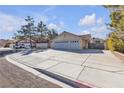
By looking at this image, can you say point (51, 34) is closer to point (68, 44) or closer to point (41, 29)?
point (41, 29)

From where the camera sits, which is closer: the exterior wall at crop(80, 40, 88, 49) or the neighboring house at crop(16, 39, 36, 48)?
the exterior wall at crop(80, 40, 88, 49)

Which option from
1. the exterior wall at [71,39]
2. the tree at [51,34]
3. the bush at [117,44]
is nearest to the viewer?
the bush at [117,44]

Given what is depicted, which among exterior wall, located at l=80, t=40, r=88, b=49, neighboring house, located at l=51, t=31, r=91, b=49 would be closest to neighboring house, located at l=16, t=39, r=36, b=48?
neighboring house, located at l=51, t=31, r=91, b=49

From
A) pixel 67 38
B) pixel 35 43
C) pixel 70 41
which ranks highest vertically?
pixel 67 38

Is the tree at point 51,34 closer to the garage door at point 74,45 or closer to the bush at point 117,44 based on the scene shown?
the garage door at point 74,45

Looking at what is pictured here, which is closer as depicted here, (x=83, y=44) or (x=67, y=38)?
(x=67, y=38)

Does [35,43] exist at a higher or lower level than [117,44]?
lower

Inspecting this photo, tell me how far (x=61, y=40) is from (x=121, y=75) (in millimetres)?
30046

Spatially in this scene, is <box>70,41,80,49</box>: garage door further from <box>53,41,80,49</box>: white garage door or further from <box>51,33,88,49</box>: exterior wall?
<box>51,33,88,49</box>: exterior wall

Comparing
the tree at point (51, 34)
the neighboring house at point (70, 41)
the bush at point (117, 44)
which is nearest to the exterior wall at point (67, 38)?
the neighboring house at point (70, 41)

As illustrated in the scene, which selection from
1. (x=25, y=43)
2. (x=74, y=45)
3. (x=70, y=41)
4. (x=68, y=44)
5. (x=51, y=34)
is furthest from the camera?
(x=51, y=34)

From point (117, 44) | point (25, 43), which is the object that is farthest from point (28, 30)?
point (117, 44)

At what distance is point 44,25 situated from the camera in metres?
58.8
